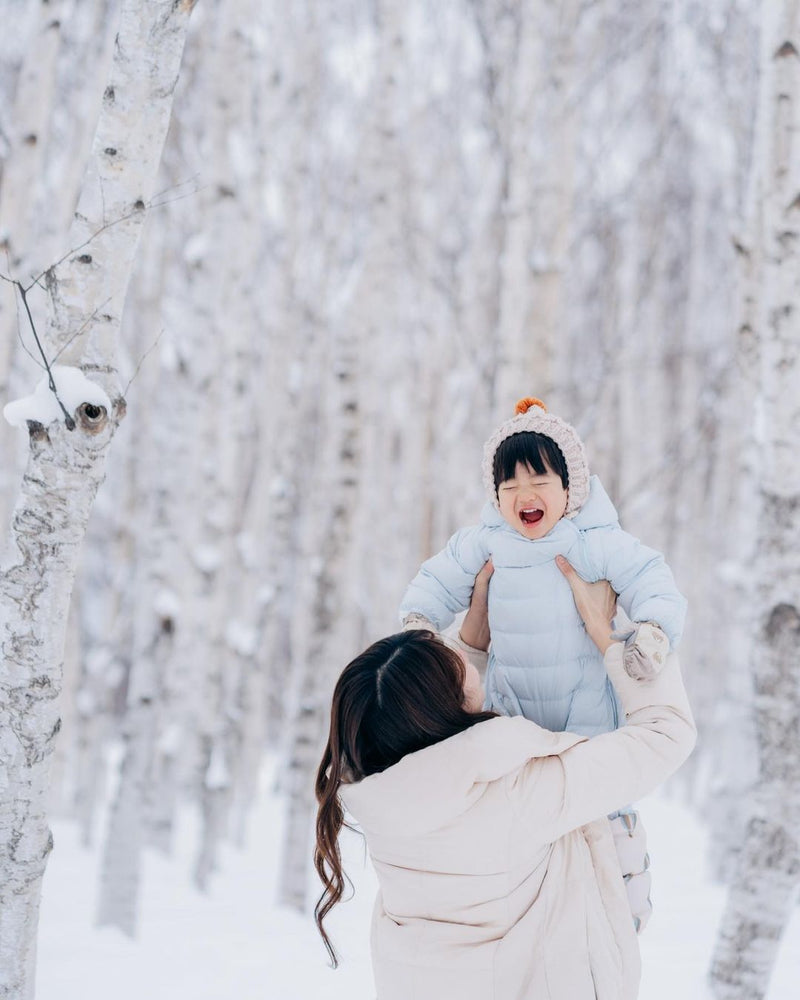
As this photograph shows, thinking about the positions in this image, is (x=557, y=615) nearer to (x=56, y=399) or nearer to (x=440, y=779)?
(x=440, y=779)

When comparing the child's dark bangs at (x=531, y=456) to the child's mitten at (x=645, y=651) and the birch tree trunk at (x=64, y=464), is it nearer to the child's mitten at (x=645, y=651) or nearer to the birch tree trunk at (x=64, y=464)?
the child's mitten at (x=645, y=651)

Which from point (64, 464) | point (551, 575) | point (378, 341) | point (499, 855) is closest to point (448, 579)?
point (551, 575)

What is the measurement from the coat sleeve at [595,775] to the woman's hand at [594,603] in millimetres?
216

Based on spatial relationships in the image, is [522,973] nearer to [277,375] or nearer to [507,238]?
[507,238]

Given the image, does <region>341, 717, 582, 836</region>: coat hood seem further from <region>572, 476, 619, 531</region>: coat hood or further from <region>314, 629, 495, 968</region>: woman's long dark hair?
<region>572, 476, 619, 531</region>: coat hood

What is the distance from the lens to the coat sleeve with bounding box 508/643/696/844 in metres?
1.70

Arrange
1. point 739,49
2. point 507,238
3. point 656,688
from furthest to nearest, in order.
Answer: point 739,49, point 507,238, point 656,688

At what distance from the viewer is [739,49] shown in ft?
25.5

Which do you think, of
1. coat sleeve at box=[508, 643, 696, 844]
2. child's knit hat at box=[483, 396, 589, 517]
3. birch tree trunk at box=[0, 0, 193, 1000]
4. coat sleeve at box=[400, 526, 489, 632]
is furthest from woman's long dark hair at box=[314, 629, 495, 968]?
birch tree trunk at box=[0, 0, 193, 1000]

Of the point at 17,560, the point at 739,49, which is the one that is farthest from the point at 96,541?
the point at 17,560

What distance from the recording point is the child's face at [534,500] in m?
2.04

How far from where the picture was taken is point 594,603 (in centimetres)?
203

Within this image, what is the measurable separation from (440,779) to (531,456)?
0.71m

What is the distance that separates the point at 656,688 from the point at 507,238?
383 cm
